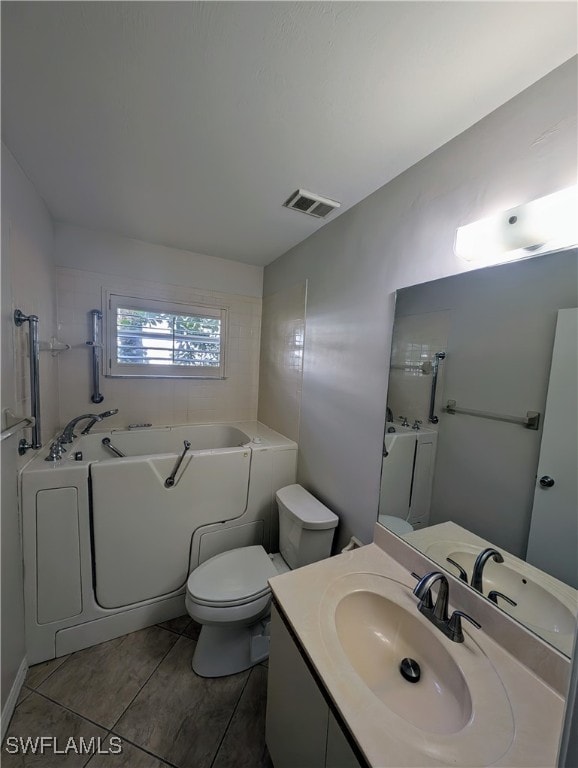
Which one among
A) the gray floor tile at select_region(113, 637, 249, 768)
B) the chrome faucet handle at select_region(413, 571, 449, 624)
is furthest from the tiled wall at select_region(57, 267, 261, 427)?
the chrome faucet handle at select_region(413, 571, 449, 624)

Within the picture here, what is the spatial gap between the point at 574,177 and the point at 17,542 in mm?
2513

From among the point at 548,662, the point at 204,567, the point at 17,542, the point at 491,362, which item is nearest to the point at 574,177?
the point at 491,362

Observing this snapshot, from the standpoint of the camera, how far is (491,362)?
2.98ft

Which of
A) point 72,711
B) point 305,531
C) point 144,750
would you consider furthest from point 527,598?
point 72,711

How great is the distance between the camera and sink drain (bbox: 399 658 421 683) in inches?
32.0

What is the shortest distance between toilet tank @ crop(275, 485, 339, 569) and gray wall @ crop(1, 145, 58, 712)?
1289mm

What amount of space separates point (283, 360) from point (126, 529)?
155cm

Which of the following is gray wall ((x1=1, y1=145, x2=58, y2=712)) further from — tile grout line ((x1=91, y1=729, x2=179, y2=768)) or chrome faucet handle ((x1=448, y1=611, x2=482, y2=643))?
chrome faucet handle ((x1=448, y1=611, x2=482, y2=643))

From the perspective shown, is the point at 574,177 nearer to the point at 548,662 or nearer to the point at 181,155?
the point at 548,662

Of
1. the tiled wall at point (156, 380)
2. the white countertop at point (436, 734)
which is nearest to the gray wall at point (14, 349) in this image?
the tiled wall at point (156, 380)

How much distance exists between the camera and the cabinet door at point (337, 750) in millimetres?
610

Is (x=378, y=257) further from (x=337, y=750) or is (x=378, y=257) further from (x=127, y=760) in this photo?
(x=127, y=760)

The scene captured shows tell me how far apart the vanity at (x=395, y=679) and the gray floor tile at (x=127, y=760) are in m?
0.50

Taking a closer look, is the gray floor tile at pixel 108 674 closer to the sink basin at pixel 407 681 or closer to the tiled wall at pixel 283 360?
the sink basin at pixel 407 681
